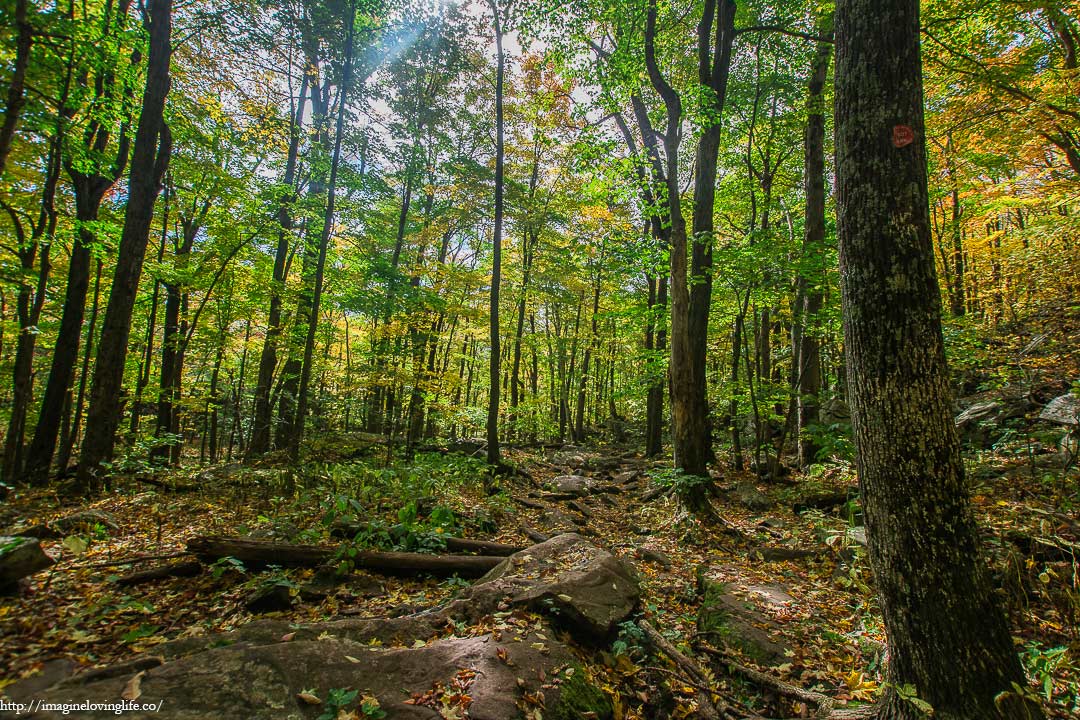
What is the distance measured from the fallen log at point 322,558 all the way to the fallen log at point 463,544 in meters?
0.37

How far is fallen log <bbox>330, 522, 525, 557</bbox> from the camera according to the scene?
5.43 m

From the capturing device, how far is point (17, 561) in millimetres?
3477

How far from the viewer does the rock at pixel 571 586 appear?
3.55 m

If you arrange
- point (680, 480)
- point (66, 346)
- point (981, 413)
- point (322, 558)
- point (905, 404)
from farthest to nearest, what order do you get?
Answer: 1. point (66, 346)
2. point (981, 413)
3. point (680, 480)
4. point (322, 558)
5. point (905, 404)

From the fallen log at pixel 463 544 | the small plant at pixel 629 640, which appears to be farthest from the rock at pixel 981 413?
the fallen log at pixel 463 544

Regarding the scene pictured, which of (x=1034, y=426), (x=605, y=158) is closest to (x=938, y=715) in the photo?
(x=1034, y=426)

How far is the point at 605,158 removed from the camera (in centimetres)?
888

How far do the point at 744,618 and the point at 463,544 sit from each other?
3337mm

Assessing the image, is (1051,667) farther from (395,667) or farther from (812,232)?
(812,232)

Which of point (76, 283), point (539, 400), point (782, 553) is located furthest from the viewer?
point (539, 400)

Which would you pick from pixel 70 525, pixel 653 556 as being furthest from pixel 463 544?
pixel 70 525

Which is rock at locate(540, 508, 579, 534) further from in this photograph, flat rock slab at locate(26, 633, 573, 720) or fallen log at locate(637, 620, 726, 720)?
flat rock slab at locate(26, 633, 573, 720)

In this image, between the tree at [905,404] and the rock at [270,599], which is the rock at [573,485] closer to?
the rock at [270,599]

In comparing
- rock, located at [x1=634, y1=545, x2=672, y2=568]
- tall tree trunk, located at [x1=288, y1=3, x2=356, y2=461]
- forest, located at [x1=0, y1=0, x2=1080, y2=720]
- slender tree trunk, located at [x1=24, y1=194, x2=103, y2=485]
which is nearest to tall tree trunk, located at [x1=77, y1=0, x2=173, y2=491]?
forest, located at [x1=0, y1=0, x2=1080, y2=720]
